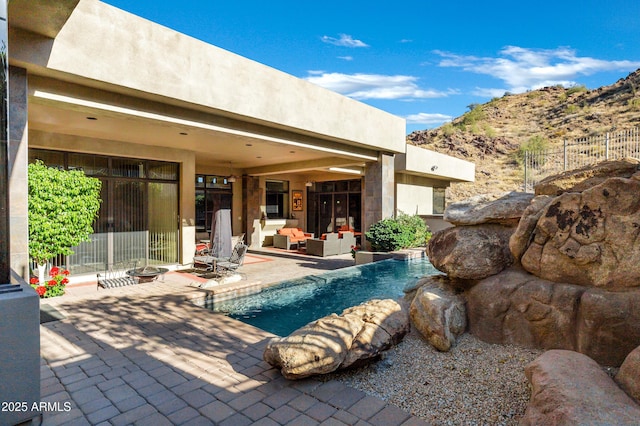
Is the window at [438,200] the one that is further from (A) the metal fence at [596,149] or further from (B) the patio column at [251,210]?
(B) the patio column at [251,210]

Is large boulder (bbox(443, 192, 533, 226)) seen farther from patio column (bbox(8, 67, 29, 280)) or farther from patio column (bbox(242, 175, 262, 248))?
patio column (bbox(242, 175, 262, 248))

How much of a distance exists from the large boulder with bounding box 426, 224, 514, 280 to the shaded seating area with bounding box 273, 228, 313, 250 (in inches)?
439

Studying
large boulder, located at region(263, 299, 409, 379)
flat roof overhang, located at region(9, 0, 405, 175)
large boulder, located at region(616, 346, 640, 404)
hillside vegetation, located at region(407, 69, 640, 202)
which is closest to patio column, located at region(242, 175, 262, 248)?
flat roof overhang, located at region(9, 0, 405, 175)

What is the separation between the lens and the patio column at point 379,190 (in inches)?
510

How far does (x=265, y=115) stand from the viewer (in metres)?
8.27

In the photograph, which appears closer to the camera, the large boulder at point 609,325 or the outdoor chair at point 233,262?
the large boulder at point 609,325

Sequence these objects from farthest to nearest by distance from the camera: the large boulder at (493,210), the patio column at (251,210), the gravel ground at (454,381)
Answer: the patio column at (251,210), the large boulder at (493,210), the gravel ground at (454,381)

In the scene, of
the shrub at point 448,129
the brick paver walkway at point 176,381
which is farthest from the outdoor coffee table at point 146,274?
the shrub at point 448,129

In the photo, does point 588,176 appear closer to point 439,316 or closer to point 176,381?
point 439,316

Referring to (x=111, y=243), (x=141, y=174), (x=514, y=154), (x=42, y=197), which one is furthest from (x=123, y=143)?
(x=514, y=154)

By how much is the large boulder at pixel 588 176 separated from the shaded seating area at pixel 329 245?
31.9ft

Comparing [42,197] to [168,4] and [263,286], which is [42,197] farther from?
[168,4]

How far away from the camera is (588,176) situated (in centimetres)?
383

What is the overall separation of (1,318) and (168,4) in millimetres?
10322
